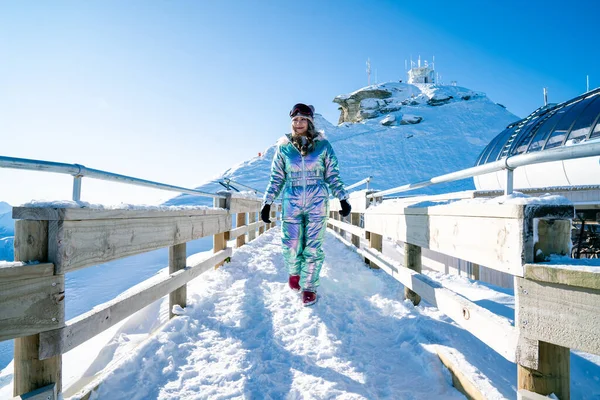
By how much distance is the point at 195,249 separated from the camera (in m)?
18.6

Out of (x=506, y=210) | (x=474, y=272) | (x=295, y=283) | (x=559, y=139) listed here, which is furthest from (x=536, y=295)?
(x=559, y=139)

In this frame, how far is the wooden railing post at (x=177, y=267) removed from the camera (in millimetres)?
2951

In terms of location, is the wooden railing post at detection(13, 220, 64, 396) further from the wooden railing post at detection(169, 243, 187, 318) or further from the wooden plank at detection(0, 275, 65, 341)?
the wooden railing post at detection(169, 243, 187, 318)

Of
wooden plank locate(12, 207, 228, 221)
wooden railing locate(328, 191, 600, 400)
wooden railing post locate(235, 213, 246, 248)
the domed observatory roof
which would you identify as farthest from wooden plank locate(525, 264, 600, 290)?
the domed observatory roof

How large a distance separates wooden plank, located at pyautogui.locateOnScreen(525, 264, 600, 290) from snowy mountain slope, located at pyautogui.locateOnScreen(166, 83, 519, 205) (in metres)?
30.0

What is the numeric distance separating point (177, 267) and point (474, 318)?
2636 millimetres

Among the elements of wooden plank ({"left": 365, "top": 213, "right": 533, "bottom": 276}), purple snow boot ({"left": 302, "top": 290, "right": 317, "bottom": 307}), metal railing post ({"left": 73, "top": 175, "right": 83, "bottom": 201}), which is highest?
metal railing post ({"left": 73, "top": 175, "right": 83, "bottom": 201})

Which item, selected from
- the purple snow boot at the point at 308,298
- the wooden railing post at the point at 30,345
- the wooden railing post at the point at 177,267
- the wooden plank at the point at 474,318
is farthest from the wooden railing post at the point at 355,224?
the wooden railing post at the point at 30,345

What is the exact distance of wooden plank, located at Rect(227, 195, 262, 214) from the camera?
5129mm

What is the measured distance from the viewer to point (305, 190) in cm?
345

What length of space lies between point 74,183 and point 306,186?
2.24 meters

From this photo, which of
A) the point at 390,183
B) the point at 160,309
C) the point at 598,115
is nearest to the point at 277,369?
the point at 160,309

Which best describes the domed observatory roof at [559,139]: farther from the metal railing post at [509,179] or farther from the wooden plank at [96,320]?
the wooden plank at [96,320]

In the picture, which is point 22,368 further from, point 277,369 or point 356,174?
point 356,174
